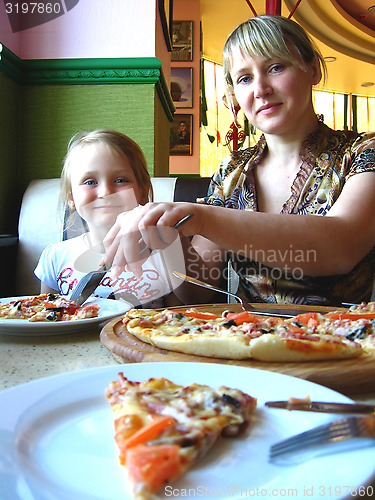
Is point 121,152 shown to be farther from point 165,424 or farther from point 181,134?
point 181,134

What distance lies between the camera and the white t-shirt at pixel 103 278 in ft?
5.12

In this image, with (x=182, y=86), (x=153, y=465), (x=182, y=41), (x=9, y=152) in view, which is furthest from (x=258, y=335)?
(x=182, y=41)

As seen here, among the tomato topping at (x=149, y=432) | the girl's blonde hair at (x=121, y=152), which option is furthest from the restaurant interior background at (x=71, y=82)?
the tomato topping at (x=149, y=432)

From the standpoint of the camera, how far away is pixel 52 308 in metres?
0.88

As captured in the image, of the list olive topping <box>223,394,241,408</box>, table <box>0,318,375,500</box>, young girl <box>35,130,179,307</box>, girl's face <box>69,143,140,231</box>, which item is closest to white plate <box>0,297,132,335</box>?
table <box>0,318,375,500</box>

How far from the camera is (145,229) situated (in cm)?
92

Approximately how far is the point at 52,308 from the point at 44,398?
476 mm

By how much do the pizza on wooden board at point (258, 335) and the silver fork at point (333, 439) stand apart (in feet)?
0.88

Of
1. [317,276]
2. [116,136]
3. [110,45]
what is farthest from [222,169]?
[110,45]

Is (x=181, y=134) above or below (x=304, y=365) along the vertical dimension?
above

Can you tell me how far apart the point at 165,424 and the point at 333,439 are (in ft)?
0.43

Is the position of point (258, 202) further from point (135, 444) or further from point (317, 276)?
point (135, 444)

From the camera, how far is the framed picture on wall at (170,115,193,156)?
18.2 feet

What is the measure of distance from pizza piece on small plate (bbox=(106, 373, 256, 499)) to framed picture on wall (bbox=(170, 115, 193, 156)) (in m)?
5.36
